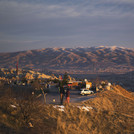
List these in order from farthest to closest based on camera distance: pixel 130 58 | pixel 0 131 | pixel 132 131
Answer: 1. pixel 130 58
2. pixel 132 131
3. pixel 0 131

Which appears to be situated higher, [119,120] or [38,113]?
[38,113]

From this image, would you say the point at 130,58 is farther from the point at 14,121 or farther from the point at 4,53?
the point at 14,121

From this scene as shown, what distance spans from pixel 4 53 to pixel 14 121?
176m

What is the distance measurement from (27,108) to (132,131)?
622 cm

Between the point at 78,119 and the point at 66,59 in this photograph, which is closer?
the point at 78,119

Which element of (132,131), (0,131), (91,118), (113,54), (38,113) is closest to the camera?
(0,131)

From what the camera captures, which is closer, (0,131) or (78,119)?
(0,131)

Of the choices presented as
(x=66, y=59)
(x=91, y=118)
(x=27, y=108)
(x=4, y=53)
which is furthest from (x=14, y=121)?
(x=4, y=53)

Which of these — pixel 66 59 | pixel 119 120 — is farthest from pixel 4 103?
pixel 66 59

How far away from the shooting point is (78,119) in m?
11.9

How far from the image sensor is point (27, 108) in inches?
377

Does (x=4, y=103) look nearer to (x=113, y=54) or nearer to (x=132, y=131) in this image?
(x=132, y=131)

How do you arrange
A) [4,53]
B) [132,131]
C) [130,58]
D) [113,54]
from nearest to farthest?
1. [132,131]
2. [130,58]
3. [113,54]
4. [4,53]

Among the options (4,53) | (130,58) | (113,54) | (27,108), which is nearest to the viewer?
(27,108)
